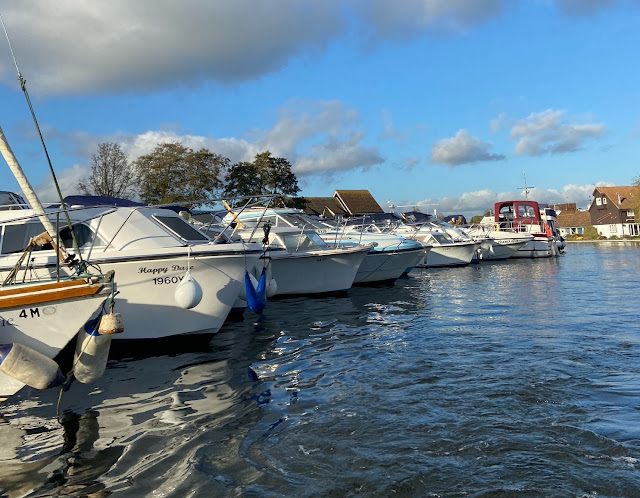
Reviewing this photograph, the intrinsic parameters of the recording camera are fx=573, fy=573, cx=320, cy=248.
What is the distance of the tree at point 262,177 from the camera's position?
161ft

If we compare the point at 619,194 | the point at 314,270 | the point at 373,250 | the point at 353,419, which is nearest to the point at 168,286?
the point at 353,419

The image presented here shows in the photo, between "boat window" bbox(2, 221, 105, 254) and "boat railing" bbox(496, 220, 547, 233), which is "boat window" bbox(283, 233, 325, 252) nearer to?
"boat window" bbox(2, 221, 105, 254)

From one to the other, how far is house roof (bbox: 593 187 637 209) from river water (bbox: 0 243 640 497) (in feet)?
246

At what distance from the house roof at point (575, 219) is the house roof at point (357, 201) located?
1361 inches

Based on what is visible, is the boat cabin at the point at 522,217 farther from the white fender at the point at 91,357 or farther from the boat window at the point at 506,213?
the white fender at the point at 91,357

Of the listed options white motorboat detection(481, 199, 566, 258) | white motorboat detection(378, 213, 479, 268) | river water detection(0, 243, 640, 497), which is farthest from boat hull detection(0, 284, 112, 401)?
white motorboat detection(481, 199, 566, 258)

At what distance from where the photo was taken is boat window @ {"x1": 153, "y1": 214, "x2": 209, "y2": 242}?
35.2 feet

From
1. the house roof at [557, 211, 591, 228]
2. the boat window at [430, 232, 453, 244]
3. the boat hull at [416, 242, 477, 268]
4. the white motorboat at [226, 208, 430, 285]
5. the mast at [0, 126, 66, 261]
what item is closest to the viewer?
the mast at [0, 126, 66, 261]

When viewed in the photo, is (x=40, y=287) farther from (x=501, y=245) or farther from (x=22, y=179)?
(x=501, y=245)

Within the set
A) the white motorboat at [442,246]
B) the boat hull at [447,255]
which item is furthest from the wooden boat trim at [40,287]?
the boat hull at [447,255]

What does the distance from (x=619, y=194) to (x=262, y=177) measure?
2161 inches

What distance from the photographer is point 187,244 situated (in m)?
10.2

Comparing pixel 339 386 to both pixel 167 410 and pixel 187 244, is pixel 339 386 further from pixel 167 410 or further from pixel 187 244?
pixel 187 244

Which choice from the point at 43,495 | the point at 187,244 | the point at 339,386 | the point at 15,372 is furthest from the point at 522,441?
the point at 187,244
